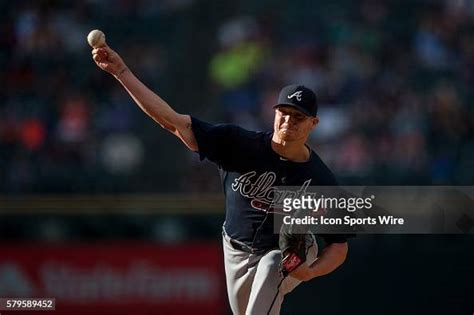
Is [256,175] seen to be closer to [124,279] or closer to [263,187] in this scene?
[263,187]

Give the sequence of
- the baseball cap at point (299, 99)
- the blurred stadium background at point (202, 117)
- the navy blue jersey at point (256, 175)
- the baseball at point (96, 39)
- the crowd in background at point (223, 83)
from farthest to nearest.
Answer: the crowd in background at point (223, 83), the blurred stadium background at point (202, 117), the navy blue jersey at point (256, 175), the baseball cap at point (299, 99), the baseball at point (96, 39)

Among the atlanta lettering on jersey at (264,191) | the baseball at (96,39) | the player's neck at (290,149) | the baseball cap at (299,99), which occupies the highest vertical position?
the baseball at (96,39)

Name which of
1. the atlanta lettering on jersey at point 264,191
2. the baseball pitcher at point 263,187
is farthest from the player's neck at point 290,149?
the atlanta lettering on jersey at point 264,191

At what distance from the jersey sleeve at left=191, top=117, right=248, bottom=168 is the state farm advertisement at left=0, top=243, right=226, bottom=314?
3267 millimetres

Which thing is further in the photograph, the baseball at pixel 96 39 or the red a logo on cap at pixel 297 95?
the red a logo on cap at pixel 297 95

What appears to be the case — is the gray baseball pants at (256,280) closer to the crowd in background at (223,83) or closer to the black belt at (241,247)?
the black belt at (241,247)

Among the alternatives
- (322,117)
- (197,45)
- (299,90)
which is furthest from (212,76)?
(299,90)

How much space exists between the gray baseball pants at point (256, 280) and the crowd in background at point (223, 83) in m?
3.57

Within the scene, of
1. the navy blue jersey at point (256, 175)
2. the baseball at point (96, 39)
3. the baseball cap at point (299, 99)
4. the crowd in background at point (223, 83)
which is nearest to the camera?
the baseball at point (96, 39)

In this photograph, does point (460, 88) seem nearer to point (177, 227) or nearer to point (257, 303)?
point (177, 227)

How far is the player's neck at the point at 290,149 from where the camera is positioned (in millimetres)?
5727

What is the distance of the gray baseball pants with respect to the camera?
559 centimetres

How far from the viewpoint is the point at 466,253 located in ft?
28.7

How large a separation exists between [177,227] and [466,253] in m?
2.57
